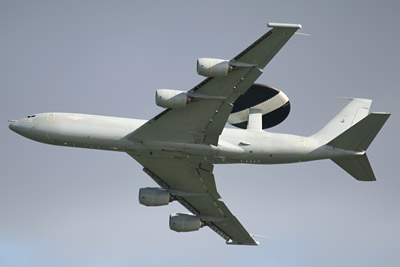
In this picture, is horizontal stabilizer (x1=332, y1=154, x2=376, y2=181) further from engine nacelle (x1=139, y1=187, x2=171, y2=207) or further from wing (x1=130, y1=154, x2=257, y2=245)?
engine nacelle (x1=139, y1=187, x2=171, y2=207)

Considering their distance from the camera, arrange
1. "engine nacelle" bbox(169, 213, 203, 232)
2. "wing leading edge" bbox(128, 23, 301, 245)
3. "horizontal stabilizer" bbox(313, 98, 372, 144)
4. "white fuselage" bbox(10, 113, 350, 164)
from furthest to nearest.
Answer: "engine nacelle" bbox(169, 213, 203, 232)
"horizontal stabilizer" bbox(313, 98, 372, 144)
"white fuselage" bbox(10, 113, 350, 164)
"wing leading edge" bbox(128, 23, 301, 245)

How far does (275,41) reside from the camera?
52.0 metres

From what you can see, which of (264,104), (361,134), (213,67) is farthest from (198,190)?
(213,67)

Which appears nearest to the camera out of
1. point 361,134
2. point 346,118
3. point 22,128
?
point 361,134

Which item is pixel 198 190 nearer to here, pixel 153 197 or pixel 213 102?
pixel 153 197

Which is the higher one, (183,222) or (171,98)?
(171,98)

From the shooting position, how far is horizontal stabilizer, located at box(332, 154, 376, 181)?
198 feet

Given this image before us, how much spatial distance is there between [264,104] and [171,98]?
9331 millimetres

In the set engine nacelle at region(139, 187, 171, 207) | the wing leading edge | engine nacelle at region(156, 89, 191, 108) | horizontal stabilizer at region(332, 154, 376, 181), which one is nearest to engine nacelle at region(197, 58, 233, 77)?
the wing leading edge

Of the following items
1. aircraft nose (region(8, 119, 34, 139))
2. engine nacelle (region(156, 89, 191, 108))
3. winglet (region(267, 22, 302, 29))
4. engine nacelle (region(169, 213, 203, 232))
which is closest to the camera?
winglet (region(267, 22, 302, 29))

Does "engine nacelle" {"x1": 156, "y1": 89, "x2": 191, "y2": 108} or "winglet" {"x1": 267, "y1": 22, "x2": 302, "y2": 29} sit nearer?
"winglet" {"x1": 267, "y1": 22, "x2": 302, "y2": 29}

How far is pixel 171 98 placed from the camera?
182ft

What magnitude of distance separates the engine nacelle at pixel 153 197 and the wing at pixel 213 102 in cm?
808

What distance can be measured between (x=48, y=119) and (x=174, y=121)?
10229 mm
